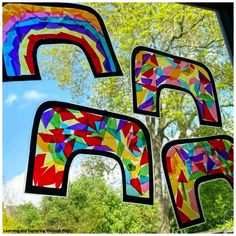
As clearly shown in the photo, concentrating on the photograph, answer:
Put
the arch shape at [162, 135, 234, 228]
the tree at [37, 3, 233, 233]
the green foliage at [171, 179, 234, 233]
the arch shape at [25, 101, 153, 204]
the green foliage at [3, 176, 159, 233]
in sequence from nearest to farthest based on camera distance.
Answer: the arch shape at [25, 101, 153, 204] < the arch shape at [162, 135, 234, 228] < the green foliage at [3, 176, 159, 233] < the green foliage at [171, 179, 234, 233] < the tree at [37, 3, 233, 233]

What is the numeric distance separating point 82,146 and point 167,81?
56 centimetres

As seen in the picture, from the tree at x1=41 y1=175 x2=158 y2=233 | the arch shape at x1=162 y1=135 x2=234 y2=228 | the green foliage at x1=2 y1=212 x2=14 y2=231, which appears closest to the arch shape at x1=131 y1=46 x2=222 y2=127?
the arch shape at x1=162 y1=135 x2=234 y2=228

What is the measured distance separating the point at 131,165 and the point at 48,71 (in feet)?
2.95

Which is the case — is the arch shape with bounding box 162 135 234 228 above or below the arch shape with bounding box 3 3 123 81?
below

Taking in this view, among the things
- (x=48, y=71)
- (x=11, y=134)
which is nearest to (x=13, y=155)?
(x=11, y=134)

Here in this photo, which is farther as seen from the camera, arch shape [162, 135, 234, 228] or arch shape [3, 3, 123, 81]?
arch shape [162, 135, 234, 228]

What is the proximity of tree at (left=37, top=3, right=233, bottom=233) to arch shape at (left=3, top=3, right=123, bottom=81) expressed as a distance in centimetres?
57

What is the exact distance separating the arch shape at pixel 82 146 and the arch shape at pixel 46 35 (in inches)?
7.9

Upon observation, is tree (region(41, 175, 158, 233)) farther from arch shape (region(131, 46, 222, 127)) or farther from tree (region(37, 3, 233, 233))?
arch shape (region(131, 46, 222, 127))

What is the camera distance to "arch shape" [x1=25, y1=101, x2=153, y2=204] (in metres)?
1.88

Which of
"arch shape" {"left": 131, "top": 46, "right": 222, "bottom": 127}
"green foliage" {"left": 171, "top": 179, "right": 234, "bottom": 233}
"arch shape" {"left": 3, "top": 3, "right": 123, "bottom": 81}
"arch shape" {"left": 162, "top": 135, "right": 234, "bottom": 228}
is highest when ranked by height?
"arch shape" {"left": 3, "top": 3, "right": 123, "bottom": 81}

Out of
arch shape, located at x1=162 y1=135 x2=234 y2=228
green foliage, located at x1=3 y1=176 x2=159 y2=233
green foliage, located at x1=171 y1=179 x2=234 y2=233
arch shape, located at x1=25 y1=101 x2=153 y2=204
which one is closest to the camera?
arch shape, located at x1=25 y1=101 x2=153 y2=204

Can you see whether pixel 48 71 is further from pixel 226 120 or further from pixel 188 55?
pixel 226 120

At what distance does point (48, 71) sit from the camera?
8.59 ft
